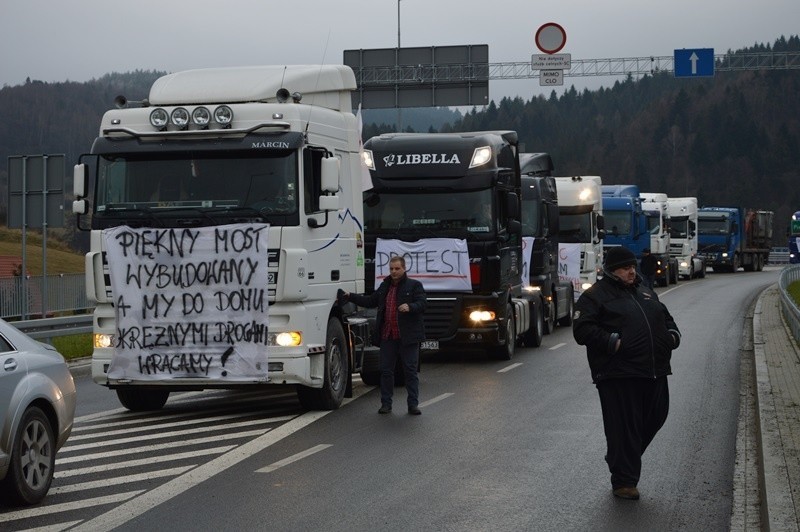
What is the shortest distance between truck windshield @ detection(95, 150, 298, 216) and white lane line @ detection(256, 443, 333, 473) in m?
2.73

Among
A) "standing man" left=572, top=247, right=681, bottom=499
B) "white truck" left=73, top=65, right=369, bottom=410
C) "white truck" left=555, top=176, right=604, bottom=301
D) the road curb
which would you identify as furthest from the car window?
"white truck" left=555, top=176, right=604, bottom=301

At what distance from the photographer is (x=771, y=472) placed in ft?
29.6

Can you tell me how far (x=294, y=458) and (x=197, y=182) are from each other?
3.69 meters

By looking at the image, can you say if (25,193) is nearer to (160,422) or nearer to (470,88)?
(160,422)

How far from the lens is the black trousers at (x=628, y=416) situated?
877 centimetres

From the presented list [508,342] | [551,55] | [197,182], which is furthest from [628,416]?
[551,55]

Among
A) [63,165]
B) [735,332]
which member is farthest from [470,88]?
[63,165]

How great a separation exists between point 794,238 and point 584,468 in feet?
207

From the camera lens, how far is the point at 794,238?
228 feet

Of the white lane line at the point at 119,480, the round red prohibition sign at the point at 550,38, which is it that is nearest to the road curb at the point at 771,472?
the white lane line at the point at 119,480

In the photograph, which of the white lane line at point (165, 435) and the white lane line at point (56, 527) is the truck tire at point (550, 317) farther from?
the white lane line at point (56, 527)

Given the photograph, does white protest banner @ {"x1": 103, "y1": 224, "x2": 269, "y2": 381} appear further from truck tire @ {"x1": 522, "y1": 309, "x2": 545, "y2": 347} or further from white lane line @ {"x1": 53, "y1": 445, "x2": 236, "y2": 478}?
truck tire @ {"x1": 522, "y1": 309, "x2": 545, "y2": 347}

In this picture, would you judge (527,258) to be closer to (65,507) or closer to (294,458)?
(294,458)

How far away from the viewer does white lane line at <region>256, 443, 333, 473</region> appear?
393 inches
